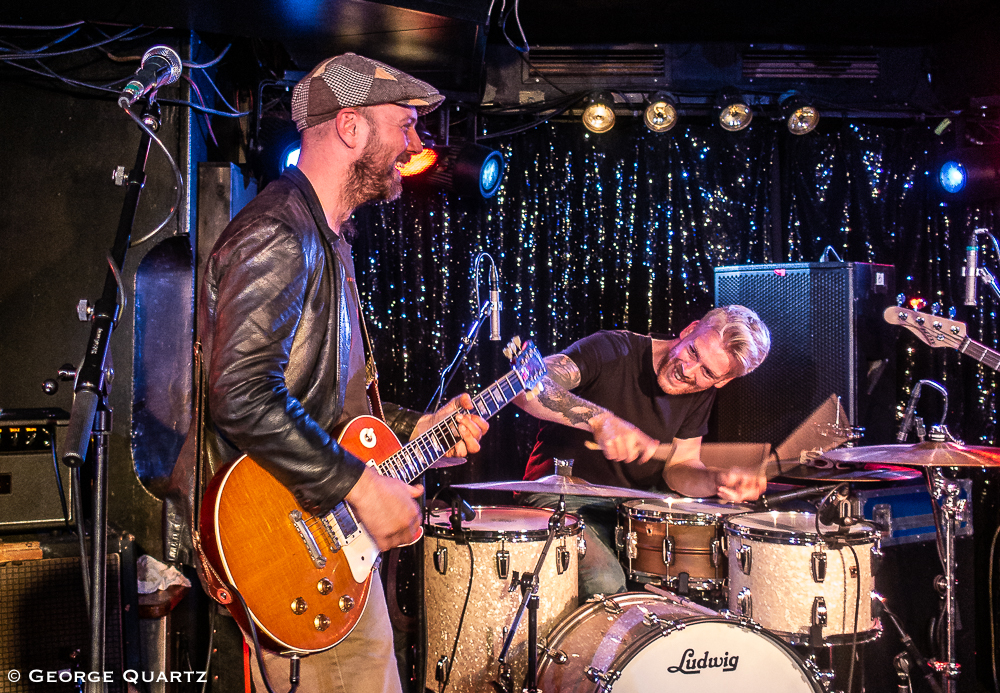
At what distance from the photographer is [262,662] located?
1854 mm

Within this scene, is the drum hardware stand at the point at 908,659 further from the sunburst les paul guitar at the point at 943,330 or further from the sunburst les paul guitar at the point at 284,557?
the sunburst les paul guitar at the point at 284,557

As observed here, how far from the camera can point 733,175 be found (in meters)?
5.40

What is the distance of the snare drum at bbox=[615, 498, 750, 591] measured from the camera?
3416 millimetres

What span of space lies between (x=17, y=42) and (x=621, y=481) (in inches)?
149

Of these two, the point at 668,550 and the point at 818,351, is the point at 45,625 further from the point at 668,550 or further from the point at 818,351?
the point at 818,351

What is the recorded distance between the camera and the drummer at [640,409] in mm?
4043

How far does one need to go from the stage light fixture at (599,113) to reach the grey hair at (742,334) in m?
1.51

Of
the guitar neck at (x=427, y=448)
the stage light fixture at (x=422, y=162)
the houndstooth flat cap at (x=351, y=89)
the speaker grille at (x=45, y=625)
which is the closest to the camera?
the houndstooth flat cap at (x=351, y=89)

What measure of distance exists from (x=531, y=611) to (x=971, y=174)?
458 centimetres

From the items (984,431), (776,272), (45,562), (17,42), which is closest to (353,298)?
(45,562)

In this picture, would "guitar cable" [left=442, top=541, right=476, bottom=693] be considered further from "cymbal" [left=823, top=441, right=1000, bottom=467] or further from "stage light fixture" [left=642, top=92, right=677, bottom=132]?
"stage light fixture" [left=642, top=92, right=677, bottom=132]

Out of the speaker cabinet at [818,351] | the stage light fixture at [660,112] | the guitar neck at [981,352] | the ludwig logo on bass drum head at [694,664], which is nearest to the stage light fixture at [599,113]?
the stage light fixture at [660,112]

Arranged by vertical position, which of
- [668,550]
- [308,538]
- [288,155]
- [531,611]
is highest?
[288,155]

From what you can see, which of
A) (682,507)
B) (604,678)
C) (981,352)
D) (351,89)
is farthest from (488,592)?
(981,352)
